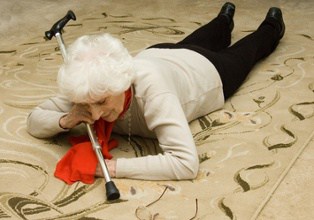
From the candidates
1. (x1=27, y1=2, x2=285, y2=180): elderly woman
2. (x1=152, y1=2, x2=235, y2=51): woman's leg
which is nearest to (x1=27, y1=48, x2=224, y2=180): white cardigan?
(x1=27, y1=2, x2=285, y2=180): elderly woman

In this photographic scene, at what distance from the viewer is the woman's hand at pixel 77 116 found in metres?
1.70

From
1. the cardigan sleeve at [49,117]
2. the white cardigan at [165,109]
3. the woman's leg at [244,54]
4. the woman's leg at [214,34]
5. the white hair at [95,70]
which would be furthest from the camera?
the woman's leg at [214,34]

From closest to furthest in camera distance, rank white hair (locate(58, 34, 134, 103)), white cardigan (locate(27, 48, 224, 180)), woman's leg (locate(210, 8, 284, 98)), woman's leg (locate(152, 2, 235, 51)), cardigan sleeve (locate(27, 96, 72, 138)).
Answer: white hair (locate(58, 34, 134, 103))
white cardigan (locate(27, 48, 224, 180))
cardigan sleeve (locate(27, 96, 72, 138))
woman's leg (locate(210, 8, 284, 98))
woman's leg (locate(152, 2, 235, 51))

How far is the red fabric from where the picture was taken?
171cm

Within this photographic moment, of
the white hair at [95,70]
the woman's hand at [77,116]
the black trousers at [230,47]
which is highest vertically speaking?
the white hair at [95,70]

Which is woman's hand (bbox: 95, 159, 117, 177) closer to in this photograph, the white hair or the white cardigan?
the white cardigan

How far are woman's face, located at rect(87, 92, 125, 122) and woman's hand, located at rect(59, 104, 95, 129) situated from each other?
0.12ft

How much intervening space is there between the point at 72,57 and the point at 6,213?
50cm

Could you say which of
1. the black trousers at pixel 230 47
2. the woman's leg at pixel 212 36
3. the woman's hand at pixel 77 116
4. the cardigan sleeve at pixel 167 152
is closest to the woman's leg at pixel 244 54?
the black trousers at pixel 230 47

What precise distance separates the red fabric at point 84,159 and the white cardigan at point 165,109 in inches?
3.2

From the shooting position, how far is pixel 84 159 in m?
1.72

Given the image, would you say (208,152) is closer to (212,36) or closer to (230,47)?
(230,47)

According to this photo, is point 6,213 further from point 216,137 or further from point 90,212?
point 216,137

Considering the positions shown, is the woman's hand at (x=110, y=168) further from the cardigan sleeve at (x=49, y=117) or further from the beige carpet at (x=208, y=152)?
the cardigan sleeve at (x=49, y=117)
